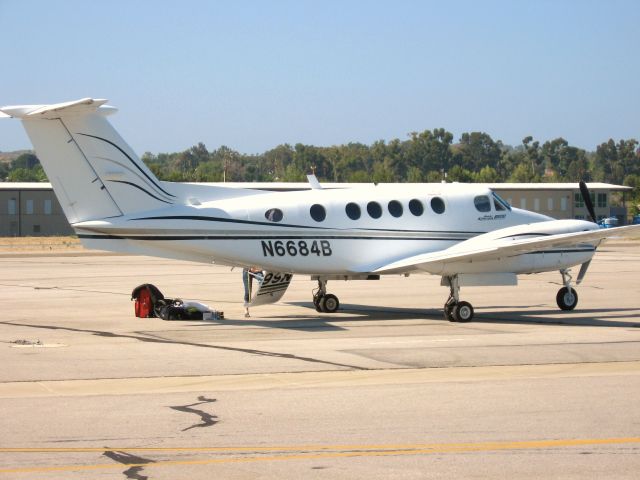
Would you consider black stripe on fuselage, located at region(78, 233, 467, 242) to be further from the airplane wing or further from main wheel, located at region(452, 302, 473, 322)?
main wheel, located at region(452, 302, 473, 322)

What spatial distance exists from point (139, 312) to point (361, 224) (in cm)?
579

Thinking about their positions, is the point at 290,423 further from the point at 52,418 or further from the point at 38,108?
the point at 38,108

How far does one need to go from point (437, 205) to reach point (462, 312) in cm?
300

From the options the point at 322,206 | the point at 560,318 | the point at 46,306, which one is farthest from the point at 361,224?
the point at 46,306

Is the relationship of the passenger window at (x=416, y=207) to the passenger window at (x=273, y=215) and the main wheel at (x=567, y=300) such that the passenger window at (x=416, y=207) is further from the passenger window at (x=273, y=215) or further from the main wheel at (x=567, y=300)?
the main wheel at (x=567, y=300)

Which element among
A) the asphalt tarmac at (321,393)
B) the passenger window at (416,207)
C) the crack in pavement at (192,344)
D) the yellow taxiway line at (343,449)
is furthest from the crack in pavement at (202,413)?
the passenger window at (416,207)

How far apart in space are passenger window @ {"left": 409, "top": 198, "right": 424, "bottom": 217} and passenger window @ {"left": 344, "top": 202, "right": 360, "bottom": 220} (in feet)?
4.38

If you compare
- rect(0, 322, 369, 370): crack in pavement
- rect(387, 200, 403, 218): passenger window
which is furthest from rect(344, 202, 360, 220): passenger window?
rect(0, 322, 369, 370): crack in pavement

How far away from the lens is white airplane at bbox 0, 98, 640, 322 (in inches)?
810

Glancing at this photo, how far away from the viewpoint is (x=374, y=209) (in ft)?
75.5

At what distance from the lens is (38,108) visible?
20.3 metres

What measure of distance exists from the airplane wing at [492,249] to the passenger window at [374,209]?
4.00 feet

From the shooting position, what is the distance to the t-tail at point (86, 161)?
66.7 ft

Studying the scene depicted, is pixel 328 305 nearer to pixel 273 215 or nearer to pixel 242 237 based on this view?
pixel 273 215
